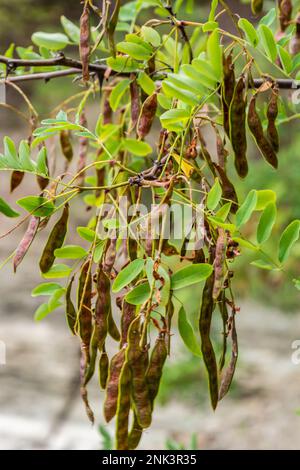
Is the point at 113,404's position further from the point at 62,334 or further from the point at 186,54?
the point at 62,334

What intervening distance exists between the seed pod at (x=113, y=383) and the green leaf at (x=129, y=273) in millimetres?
47

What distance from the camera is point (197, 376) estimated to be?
2.38m

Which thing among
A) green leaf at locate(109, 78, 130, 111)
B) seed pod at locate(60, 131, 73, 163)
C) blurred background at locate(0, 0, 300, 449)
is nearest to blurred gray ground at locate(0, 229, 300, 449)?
blurred background at locate(0, 0, 300, 449)

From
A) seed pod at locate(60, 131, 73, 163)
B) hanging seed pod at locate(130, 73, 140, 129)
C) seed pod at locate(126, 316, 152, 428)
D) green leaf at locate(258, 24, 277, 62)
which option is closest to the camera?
seed pod at locate(126, 316, 152, 428)

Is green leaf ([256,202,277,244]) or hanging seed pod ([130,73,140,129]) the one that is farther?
hanging seed pod ([130,73,140,129])

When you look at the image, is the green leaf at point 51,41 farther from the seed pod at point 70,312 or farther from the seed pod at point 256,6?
the seed pod at point 70,312

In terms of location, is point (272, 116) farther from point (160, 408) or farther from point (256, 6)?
point (160, 408)

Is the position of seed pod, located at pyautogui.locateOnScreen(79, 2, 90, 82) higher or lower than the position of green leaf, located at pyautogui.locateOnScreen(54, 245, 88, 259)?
higher

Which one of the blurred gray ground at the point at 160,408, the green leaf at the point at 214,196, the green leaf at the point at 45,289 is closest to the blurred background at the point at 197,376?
the blurred gray ground at the point at 160,408

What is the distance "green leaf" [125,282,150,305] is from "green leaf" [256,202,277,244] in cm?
11

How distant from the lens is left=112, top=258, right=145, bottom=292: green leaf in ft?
1.67

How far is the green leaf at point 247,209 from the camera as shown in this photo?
53 centimetres

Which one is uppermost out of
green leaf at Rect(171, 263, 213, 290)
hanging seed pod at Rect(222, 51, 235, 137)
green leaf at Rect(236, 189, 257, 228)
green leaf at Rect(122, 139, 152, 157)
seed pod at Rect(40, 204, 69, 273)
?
hanging seed pod at Rect(222, 51, 235, 137)

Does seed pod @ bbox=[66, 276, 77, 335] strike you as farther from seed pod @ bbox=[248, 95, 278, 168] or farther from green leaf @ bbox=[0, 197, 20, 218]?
seed pod @ bbox=[248, 95, 278, 168]
